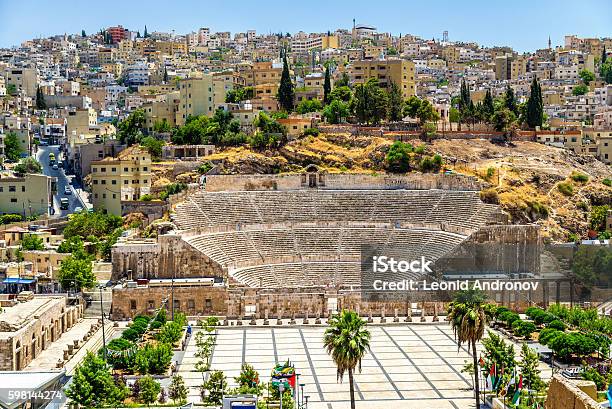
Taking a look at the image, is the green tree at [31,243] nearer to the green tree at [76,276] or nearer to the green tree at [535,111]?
the green tree at [76,276]

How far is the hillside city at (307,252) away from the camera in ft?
132

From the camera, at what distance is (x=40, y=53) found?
19362 cm

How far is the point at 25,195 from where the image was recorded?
77.5 meters

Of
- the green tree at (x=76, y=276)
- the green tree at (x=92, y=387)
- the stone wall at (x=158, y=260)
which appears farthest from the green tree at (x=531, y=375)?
the green tree at (x=76, y=276)

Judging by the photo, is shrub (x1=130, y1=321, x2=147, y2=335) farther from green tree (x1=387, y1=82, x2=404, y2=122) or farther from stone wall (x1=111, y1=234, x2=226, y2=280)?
green tree (x1=387, y1=82, x2=404, y2=122)

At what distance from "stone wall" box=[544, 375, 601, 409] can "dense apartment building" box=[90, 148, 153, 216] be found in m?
54.6

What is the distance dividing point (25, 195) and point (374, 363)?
4114cm

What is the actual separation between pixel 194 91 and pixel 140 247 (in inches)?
1445

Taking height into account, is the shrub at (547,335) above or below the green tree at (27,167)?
below

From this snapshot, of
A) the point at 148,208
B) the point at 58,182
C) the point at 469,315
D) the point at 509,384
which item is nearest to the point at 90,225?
the point at 148,208

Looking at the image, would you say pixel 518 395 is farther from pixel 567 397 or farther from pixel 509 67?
pixel 509 67

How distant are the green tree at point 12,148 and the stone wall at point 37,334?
4022cm

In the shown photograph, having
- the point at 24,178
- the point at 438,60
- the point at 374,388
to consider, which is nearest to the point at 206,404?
the point at 374,388

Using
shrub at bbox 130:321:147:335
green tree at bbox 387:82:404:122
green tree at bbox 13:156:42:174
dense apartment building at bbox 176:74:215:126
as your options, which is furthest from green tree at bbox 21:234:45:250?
green tree at bbox 387:82:404:122
